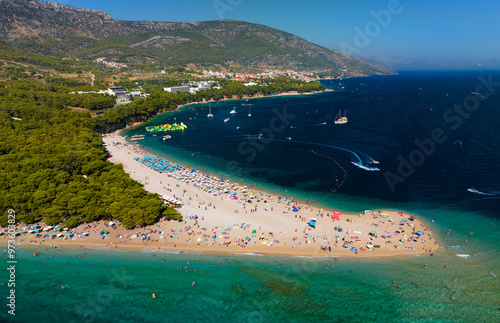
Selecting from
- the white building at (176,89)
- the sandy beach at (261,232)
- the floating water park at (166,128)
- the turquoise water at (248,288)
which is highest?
the white building at (176,89)

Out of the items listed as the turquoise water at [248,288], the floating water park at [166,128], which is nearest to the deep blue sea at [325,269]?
the turquoise water at [248,288]

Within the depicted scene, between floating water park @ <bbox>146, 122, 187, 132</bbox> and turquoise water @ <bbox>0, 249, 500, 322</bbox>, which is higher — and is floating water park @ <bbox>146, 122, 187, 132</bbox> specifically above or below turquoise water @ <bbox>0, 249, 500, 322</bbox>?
above

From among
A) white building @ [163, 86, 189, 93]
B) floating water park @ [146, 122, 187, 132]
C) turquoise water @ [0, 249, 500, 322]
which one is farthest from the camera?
white building @ [163, 86, 189, 93]

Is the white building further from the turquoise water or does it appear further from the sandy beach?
the turquoise water

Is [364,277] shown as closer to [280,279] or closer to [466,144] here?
[280,279]

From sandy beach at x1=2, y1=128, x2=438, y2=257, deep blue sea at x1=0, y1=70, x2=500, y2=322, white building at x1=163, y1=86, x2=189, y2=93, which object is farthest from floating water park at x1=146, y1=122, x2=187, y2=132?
white building at x1=163, y1=86, x2=189, y2=93

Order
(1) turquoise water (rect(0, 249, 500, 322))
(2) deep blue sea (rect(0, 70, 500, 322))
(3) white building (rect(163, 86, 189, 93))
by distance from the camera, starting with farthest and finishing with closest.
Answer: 1. (3) white building (rect(163, 86, 189, 93))
2. (2) deep blue sea (rect(0, 70, 500, 322))
3. (1) turquoise water (rect(0, 249, 500, 322))

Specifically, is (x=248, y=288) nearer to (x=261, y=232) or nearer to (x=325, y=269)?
(x=261, y=232)

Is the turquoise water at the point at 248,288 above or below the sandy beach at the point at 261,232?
below

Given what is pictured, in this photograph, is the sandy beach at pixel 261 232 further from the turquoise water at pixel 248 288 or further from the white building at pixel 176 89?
the white building at pixel 176 89

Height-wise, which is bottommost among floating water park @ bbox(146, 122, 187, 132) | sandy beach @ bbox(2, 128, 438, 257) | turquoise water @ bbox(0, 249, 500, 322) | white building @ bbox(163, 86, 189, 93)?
turquoise water @ bbox(0, 249, 500, 322)
